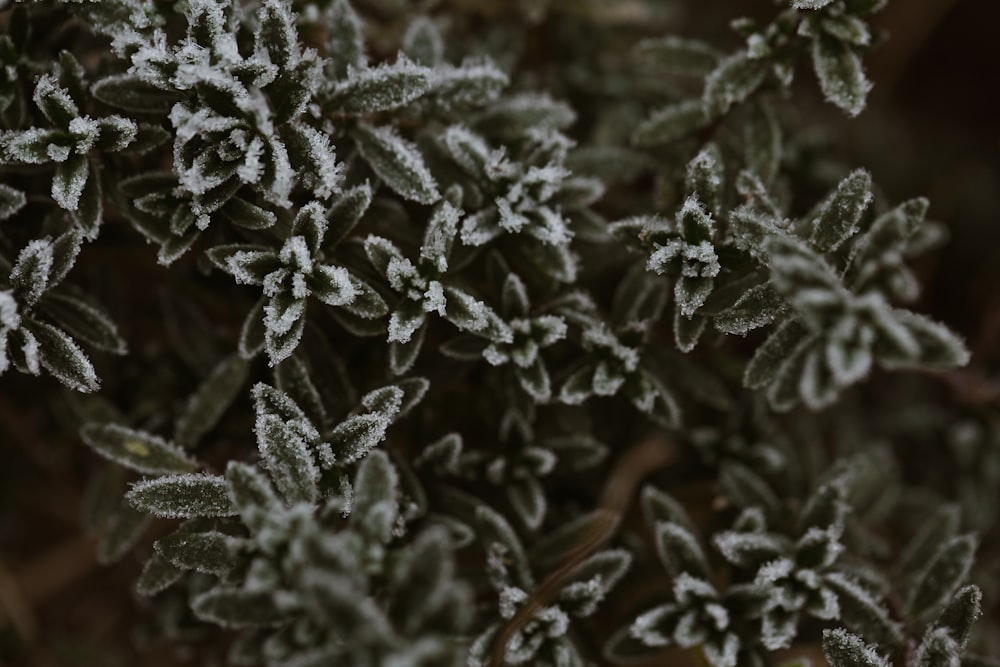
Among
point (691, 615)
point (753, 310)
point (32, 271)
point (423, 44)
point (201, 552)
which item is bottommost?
point (691, 615)

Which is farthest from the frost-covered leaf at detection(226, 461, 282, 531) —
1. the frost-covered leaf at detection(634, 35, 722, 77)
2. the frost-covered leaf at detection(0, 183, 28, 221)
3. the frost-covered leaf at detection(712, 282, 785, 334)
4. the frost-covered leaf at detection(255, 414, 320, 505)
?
the frost-covered leaf at detection(634, 35, 722, 77)

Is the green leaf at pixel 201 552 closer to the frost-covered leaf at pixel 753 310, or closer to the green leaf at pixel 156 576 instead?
the green leaf at pixel 156 576

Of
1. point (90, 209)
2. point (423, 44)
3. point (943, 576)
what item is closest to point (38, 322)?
point (90, 209)

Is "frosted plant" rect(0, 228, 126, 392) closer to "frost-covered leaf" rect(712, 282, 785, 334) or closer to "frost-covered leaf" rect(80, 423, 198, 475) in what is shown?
"frost-covered leaf" rect(80, 423, 198, 475)

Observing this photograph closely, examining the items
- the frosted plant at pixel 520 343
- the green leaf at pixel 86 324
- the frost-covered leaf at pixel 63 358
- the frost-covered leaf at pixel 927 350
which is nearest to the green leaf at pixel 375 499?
the frosted plant at pixel 520 343

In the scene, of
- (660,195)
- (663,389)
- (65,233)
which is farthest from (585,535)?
(65,233)

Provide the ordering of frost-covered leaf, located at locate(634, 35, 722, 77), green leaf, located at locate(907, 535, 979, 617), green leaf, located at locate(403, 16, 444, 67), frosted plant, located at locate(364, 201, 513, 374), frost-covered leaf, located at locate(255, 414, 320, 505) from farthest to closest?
1. frost-covered leaf, located at locate(634, 35, 722, 77)
2. green leaf, located at locate(403, 16, 444, 67)
3. green leaf, located at locate(907, 535, 979, 617)
4. frosted plant, located at locate(364, 201, 513, 374)
5. frost-covered leaf, located at locate(255, 414, 320, 505)

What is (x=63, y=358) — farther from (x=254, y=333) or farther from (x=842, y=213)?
(x=842, y=213)
